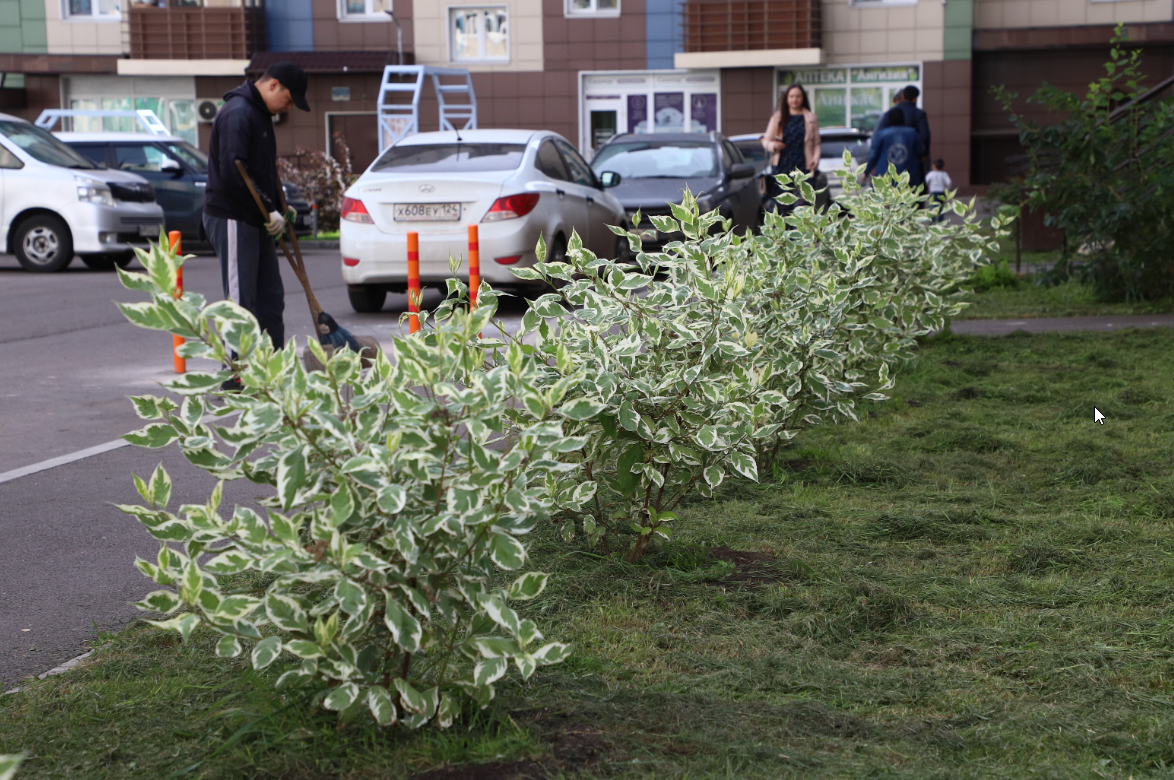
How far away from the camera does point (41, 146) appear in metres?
18.0

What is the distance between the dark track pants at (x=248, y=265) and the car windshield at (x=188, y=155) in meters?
14.5

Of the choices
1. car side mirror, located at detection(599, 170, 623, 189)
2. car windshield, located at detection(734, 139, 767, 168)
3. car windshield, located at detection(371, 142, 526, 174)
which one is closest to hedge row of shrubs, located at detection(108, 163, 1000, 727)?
car windshield, located at detection(371, 142, 526, 174)

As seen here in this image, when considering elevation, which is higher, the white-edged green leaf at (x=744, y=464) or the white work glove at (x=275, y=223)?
the white work glove at (x=275, y=223)

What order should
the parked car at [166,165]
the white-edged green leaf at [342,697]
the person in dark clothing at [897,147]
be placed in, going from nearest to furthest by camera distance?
the white-edged green leaf at [342,697], the person in dark clothing at [897,147], the parked car at [166,165]

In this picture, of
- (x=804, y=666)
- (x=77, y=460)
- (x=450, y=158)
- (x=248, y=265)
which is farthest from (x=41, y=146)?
(x=804, y=666)

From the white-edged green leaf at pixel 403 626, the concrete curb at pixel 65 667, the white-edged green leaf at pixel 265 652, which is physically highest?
the white-edged green leaf at pixel 403 626

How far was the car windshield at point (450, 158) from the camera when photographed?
39.2 ft

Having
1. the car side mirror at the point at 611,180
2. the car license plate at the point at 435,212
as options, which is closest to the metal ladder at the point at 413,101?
the car side mirror at the point at 611,180

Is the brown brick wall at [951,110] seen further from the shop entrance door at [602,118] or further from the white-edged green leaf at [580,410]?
the white-edged green leaf at [580,410]

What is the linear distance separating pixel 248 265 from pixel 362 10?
95.8 ft

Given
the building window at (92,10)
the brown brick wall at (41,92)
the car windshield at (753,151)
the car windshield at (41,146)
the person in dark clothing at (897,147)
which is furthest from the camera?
the brown brick wall at (41,92)

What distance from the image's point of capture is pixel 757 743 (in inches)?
111

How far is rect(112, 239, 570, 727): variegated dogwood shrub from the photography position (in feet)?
8.30

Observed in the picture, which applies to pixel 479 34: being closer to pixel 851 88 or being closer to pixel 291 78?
pixel 851 88
